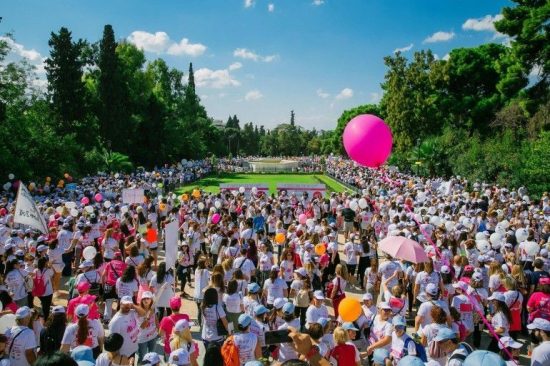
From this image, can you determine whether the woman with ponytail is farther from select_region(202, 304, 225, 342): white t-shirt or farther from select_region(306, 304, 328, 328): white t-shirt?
select_region(306, 304, 328, 328): white t-shirt

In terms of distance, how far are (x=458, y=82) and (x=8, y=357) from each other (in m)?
42.9

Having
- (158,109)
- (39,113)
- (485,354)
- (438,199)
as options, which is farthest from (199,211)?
(158,109)

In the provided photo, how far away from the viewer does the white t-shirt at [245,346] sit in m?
4.94

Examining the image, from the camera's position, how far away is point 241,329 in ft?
16.4

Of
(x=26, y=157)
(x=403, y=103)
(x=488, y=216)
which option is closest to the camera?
(x=488, y=216)

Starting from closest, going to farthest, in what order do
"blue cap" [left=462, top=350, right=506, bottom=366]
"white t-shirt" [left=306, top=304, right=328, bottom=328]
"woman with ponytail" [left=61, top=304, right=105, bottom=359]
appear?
"blue cap" [left=462, top=350, right=506, bottom=366], "woman with ponytail" [left=61, top=304, right=105, bottom=359], "white t-shirt" [left=306, top=304, right=328, bottom=328]

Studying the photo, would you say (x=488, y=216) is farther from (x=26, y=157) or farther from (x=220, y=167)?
(x=220, y=167)

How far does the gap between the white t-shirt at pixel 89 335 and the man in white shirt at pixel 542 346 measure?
17.4ft

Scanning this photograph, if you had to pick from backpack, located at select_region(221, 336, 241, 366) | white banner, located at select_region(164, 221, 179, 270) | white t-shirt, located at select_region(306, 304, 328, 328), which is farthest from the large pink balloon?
backpack, located at select_region(221, 336, 241, 366)

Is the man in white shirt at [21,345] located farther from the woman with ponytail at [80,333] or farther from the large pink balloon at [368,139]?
the large pink balloon at [368,139]

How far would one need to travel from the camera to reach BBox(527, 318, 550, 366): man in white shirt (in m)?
4.71

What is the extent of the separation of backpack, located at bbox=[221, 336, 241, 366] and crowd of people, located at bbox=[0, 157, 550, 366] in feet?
0.04

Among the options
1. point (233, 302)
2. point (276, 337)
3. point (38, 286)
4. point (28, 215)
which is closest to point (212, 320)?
point (233, 302)

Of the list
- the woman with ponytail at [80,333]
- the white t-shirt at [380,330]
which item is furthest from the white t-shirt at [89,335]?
the white t-shirt at [380,330]
